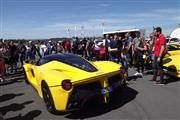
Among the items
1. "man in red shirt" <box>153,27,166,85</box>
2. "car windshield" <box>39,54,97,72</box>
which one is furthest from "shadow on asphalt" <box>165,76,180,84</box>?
"car windshield" <box>39,54,97,72</box>

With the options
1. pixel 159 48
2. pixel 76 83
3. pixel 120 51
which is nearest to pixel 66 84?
pixel 76 83

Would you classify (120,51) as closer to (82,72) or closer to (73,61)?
(73,61)

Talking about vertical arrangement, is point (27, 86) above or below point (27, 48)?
below

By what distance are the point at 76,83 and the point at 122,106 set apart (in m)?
1.42

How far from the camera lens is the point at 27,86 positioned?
9633 mm

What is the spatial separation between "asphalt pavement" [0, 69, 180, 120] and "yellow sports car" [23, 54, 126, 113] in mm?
330

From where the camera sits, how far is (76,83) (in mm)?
5305

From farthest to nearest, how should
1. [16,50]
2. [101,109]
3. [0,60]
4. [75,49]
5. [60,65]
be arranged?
1. [75,49]
2. [16,50]
3. [0,60]
4. [60,65]
5. [101,109]

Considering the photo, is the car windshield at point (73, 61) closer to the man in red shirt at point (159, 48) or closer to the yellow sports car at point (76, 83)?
the yellow sports car at point (76, 83)

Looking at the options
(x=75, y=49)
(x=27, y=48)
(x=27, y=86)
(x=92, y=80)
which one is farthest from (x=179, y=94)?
(x=75, y=49)

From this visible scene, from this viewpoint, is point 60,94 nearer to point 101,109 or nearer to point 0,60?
point 101,109

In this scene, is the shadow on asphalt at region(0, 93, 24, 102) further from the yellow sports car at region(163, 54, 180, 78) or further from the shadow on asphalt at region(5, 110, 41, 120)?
the yellow sports car at region(163, 54, 180, 78)

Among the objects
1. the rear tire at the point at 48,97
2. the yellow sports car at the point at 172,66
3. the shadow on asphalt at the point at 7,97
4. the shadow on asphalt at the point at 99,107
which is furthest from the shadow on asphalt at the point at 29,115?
the yellow sports car at the point at 172,66

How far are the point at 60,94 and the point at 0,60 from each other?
6.54 metres
